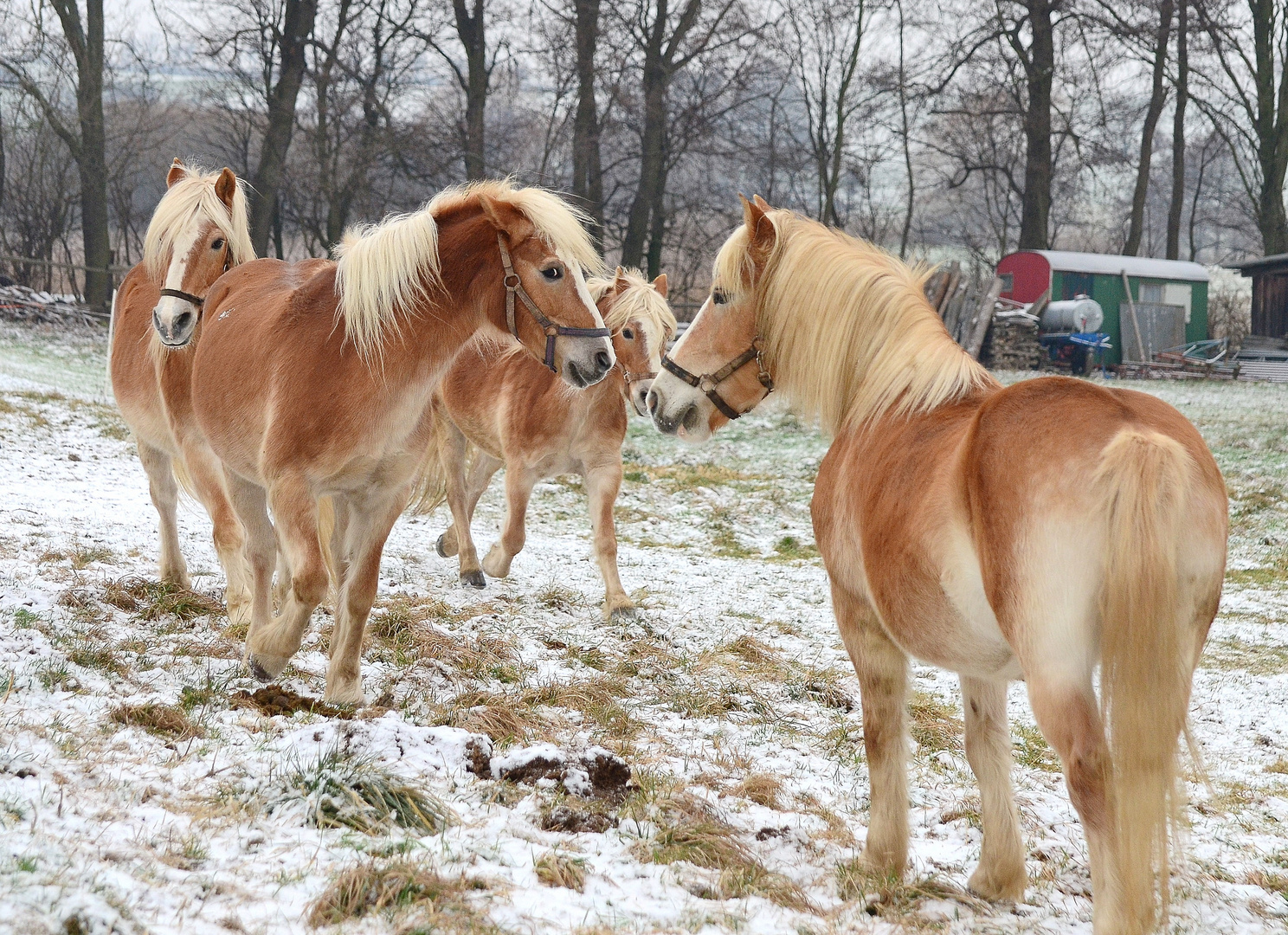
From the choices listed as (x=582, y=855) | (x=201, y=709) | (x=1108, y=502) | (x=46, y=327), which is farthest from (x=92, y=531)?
(x=46, y=327)

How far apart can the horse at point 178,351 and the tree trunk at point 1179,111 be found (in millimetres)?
23981

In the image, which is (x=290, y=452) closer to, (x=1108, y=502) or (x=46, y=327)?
(x=1108, y=502)

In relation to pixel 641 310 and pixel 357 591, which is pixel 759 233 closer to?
pixel 357 591

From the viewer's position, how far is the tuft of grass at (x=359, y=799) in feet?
8.74

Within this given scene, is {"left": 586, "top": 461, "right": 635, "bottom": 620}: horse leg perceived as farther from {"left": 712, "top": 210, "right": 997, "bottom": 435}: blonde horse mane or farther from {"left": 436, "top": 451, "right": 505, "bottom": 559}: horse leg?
{"left": 712, "top": 210, "right": 997, "bottom": 435}: blonde horse mane

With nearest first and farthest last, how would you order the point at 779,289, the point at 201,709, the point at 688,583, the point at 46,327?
the point at 779,289 → the point at 201,709 → the point at 688,583 → the point at 46,327

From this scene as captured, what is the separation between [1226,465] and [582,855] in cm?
1125

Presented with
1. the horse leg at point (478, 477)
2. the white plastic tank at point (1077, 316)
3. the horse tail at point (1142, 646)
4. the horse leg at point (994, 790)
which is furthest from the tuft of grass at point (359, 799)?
the white plastic tank at point (1077, 316)

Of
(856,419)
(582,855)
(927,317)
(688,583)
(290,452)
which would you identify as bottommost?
(688,583)

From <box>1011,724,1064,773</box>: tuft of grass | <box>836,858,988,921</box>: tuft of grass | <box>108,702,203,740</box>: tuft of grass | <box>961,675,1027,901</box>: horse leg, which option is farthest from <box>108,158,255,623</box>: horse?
<box>1011,724,1064,773</box>: tuft of grass

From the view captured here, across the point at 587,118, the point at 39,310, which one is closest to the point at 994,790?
the point at 587,118

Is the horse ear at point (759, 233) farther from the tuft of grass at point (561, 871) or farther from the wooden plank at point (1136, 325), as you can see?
the wooden plank at point (1136, 325)

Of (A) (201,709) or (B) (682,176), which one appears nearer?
(A) (201,709)

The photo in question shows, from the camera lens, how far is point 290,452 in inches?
142
